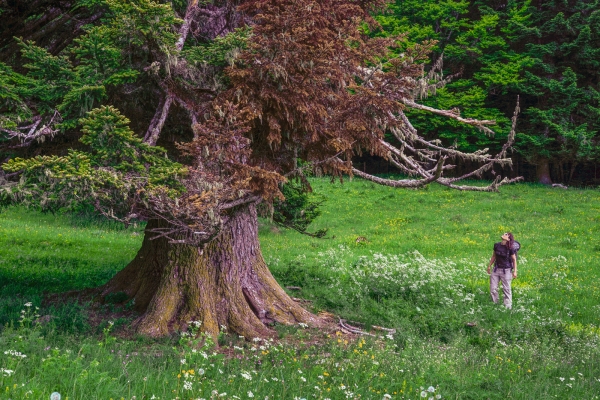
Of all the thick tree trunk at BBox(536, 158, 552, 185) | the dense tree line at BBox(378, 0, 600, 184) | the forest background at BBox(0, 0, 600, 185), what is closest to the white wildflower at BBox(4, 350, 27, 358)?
the forest background at BBox(0, 0, 600, 185)

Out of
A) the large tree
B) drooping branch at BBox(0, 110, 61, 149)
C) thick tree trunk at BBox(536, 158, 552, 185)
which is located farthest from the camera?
thick tree trunk at BBox(536, 158, 552, 185)

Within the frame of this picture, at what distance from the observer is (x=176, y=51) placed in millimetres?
7137

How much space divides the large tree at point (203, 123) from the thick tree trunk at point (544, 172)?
2770 cm

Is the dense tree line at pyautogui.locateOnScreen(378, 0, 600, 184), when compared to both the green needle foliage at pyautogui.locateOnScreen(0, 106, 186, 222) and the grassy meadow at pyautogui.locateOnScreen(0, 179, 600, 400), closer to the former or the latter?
the grassy meadow at pyautogui.locateOnScreen(0, 179, 600, 400)

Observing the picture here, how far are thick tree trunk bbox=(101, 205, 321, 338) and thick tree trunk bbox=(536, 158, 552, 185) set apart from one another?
28770mm

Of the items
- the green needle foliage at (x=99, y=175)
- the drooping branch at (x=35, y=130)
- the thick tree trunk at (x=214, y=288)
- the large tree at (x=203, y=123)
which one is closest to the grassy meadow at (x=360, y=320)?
the thick tree trunk at (x=214, y=288)

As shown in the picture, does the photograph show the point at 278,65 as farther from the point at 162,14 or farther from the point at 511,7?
the point at 511,7

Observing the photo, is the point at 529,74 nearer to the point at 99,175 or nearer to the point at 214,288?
the point at 214,288

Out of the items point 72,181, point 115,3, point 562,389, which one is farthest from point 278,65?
point 562,389

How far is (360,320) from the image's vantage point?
9.74m

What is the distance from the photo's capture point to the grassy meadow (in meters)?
5.20

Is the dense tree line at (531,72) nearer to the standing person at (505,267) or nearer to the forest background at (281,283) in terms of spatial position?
the forest background at (281,283)

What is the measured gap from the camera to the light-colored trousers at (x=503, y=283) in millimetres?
11758

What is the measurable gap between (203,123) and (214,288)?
9.01ft
